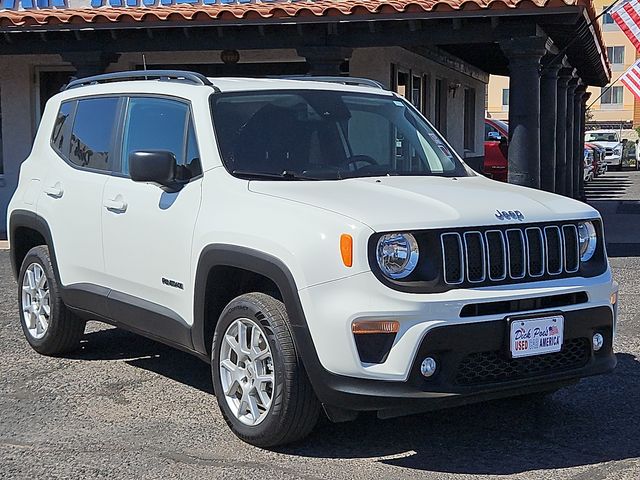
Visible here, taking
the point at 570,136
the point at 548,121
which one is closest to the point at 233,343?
the point at 548,121

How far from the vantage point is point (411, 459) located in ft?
16.0

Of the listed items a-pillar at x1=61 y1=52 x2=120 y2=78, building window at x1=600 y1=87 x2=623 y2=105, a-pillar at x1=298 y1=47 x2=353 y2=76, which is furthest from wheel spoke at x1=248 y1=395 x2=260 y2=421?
building window at x1=600 y1=87 x2=623 y2=105

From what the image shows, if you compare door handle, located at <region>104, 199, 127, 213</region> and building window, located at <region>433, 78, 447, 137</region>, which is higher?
building window, located at <region>433, 78, 447, 137</region>

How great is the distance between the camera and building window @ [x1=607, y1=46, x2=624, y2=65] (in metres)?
56.9

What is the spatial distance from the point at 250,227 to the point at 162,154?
2.62ft

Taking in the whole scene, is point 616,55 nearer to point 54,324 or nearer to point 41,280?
point 41,280

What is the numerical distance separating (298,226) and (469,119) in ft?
58.8

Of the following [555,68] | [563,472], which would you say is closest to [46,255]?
[563,472]

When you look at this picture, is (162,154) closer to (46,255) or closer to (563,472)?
(46,255)

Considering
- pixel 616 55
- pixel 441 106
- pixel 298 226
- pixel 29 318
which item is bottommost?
pixel 29 318

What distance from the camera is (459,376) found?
4668 mm

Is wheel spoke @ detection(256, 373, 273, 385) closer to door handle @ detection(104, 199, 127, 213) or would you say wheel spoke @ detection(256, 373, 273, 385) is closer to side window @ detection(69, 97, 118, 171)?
door handle @ detection(104, 199, 127, 213)

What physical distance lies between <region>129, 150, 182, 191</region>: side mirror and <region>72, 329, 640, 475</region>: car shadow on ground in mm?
1423

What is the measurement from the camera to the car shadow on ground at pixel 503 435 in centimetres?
489
